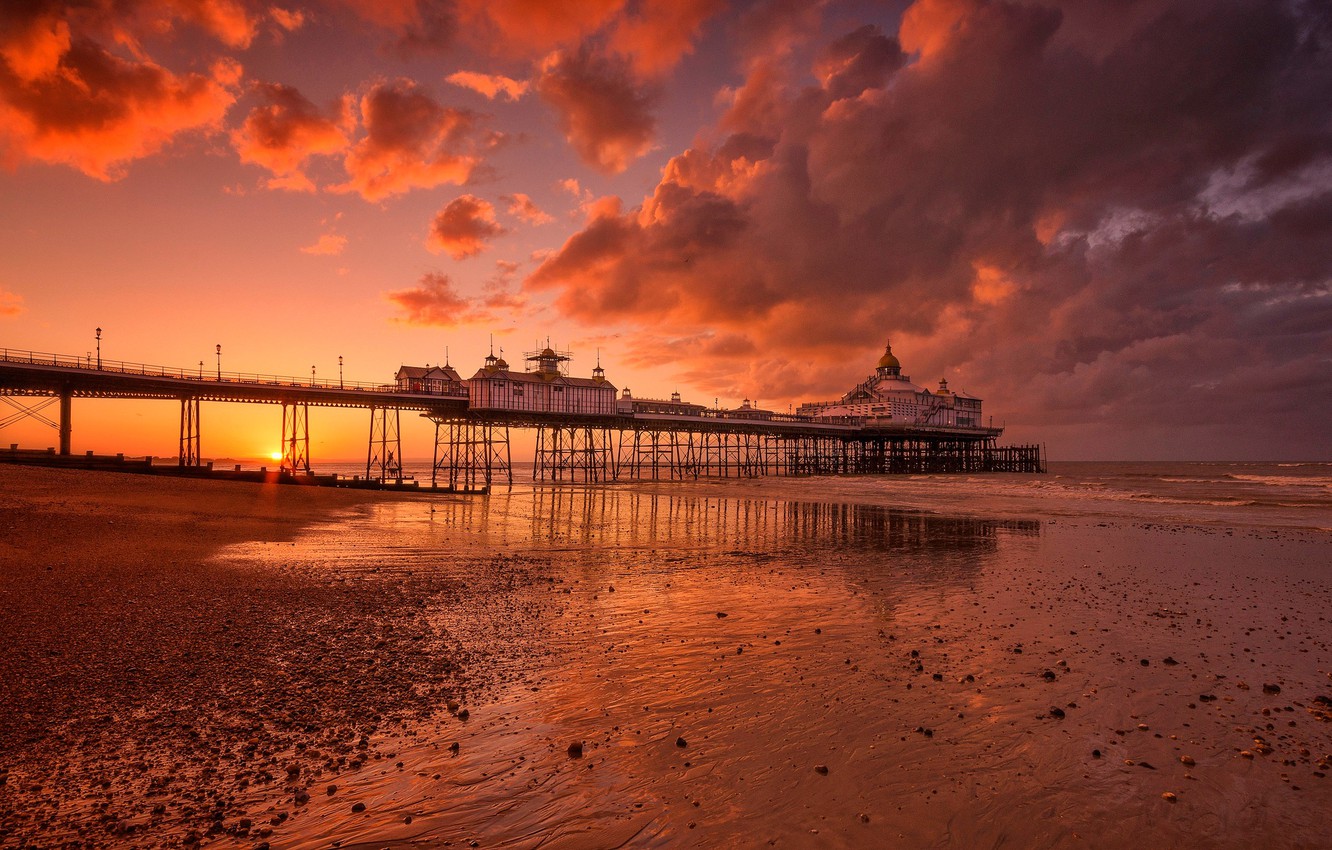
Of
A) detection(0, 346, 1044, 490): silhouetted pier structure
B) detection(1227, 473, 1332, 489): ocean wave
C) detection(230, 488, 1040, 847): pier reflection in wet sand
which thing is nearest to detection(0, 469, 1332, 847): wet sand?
detection(230, 488, 1040, 847): pier reflection in wet sand

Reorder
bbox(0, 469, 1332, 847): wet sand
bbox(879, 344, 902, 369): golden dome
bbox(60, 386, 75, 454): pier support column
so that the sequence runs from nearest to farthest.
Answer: bbox(0, 469, 1332, 847): wet sand
bbox(60, 386, 75, 454): pier support column
bbox(879, 344, 902, 369): golden dome

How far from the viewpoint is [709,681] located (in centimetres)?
729

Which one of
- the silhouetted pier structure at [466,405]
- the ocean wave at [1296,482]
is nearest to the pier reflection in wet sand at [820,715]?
the silhouetted pier structure at [466,405]

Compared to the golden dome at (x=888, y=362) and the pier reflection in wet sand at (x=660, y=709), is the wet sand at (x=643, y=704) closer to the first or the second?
the pier reflection in wet sand at (x=660, y=709)

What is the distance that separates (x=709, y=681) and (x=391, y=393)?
54.9 metres

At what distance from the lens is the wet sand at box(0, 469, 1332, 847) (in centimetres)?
453

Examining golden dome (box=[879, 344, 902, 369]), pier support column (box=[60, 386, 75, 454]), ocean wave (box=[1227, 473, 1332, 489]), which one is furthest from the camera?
golden dome (box=[879, 344, 902, 369])

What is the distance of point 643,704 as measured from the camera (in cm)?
660

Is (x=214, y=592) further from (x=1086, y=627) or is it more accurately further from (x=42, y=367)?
(x=42, y=367)

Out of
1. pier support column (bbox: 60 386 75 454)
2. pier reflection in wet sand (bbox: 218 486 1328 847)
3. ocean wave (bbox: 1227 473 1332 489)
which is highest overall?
pier support column (bbox: 60 386 75 454)

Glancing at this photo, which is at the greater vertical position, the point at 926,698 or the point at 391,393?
the point at 391,393

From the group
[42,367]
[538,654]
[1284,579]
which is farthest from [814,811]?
[42,367]

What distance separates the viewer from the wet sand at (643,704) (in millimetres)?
4531

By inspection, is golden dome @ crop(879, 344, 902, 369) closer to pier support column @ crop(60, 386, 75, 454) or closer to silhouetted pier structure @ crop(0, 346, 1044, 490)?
Result: silhouetted pier structure @ crop(0, 346, 1044, 490)
